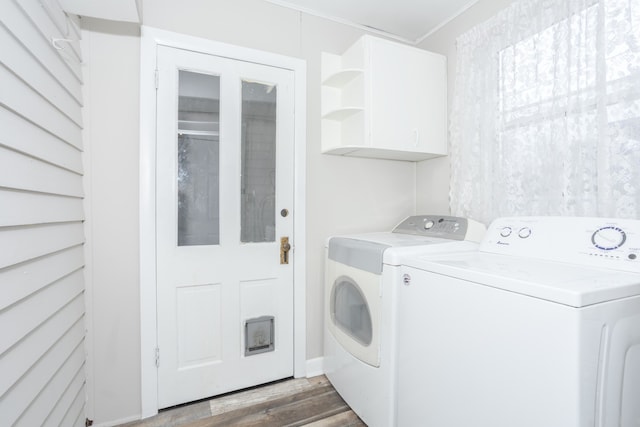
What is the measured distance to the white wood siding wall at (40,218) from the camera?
88 cm

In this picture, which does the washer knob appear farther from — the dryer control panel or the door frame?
the door frame

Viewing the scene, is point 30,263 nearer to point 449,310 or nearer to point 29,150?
point 29,150

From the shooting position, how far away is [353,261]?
1660 millimetres

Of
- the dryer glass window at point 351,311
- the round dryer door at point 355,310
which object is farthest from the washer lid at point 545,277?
the dryer glass window at point 351,311

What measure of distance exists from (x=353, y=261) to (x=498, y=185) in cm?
94

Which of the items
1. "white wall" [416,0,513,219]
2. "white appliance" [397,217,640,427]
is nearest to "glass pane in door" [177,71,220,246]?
"white appliance" [397,217,640,427]

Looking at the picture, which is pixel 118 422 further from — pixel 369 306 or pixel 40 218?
pixel 369 306

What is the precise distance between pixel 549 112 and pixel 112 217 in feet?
7.55

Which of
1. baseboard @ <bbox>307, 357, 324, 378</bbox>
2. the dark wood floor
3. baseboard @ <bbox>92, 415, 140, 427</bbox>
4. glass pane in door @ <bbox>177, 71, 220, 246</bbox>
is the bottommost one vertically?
the dark wood floor

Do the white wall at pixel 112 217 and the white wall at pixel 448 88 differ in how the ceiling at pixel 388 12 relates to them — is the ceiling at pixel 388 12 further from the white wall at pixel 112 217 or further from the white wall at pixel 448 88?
the white wall at pixel 112 217

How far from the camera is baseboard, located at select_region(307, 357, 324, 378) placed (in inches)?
80.7

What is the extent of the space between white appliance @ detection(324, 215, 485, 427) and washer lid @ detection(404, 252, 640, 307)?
24 centimetres

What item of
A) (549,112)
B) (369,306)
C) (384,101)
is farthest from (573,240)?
(384,101)

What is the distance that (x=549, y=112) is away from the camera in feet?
4.87
